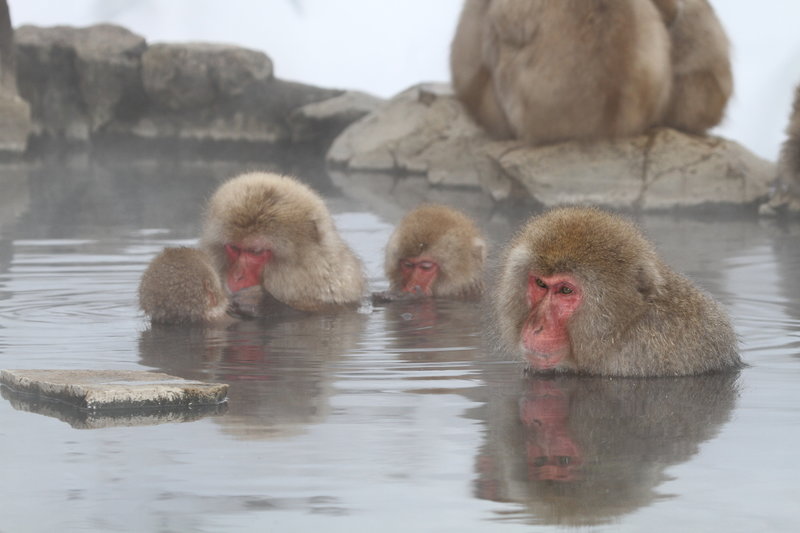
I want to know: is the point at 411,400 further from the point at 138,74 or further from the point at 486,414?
the point at 138,74

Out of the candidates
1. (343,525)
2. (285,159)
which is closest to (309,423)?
(343,525)

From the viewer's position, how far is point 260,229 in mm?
5398

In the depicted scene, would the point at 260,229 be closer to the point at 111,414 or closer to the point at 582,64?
the point at 111,414

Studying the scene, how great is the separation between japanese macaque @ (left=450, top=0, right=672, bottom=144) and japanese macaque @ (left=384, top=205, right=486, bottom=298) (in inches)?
129

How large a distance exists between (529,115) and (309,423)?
20.8 ft

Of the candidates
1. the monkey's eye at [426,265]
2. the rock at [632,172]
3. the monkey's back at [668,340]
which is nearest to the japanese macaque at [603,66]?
the rock at [632,172]

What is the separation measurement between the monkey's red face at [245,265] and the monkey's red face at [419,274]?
81 centimetres

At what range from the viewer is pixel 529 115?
9.55 meters

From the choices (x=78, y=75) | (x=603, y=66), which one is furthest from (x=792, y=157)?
(x=78, y=75)

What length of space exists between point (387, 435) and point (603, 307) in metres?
0.92

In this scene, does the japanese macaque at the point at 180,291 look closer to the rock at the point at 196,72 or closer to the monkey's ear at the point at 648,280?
the monkey's ear at the point at 648,280

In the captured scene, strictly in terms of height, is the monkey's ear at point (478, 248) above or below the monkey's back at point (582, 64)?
below

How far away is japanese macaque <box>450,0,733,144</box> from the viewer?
30.2 feet

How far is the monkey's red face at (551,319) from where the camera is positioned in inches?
158
